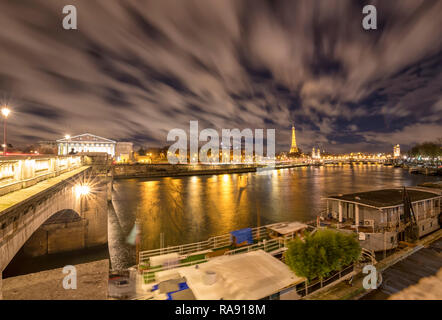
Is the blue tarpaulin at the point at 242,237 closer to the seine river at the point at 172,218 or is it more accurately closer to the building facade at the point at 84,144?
the seine river at the point at 172,218

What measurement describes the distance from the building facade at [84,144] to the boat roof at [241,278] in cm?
13768

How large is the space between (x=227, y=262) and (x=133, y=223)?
26797mm

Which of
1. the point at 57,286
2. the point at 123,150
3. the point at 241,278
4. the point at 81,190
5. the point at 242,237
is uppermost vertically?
the point at 123,150

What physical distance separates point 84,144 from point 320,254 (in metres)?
151

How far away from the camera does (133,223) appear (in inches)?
→ 1248

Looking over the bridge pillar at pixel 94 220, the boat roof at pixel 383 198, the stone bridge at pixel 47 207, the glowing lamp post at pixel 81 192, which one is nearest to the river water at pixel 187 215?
the bridge pillar at pixel 94 220

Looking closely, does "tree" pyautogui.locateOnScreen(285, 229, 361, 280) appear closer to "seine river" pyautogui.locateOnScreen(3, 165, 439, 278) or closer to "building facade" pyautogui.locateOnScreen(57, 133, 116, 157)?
"seine river" pyautogui.locateOnScreen(3, 165, 439, 278)

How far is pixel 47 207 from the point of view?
1170 centimetres

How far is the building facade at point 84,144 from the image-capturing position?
127562 millimetres

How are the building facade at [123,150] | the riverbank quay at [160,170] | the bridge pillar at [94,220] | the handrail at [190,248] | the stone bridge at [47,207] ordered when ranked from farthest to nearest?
the building facade at [123,150] → the riverbank quay at [160,170] → the bridge pillar at [94,220] → the handrail at [190,248] → the stone bridge at [47,207]

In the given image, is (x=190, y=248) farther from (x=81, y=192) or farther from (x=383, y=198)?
(x=383, y=198)

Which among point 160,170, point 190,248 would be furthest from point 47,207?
point 160,170

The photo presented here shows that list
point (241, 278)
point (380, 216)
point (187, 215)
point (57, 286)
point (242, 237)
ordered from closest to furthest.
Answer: point (241, 278), point (57, 286), point (242, 237), point (380, 216), point (187, 215)
